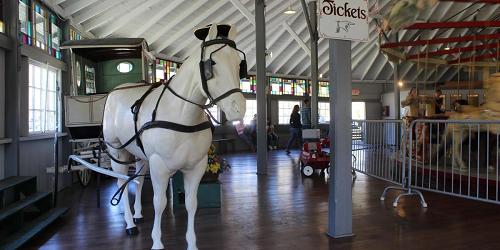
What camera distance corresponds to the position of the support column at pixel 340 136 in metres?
3.64

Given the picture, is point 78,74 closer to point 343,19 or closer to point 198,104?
point 198,104

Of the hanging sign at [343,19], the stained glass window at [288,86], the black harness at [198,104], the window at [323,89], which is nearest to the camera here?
the black harness at [198,104]

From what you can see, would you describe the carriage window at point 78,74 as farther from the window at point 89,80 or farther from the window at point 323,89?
the window at point 323,89

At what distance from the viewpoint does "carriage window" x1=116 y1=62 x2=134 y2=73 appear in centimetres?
618

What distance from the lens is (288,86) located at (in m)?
17.7

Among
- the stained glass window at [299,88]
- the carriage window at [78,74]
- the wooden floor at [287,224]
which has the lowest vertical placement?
the wooden floor at [287,224]

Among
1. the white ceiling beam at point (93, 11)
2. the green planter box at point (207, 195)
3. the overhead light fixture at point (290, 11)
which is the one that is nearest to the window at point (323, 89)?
the overhead light fixture at point (290, 11)

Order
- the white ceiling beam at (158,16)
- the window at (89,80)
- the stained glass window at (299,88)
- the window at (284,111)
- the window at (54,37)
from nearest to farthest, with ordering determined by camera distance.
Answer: the window at (89,80), the window at (54,37), the white ceiling beam at (158,16), the window at (284,111), the stained glass window at (299,88)

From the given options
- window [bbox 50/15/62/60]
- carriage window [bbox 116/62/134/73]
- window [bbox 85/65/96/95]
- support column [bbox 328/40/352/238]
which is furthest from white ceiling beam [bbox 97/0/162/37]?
support column [bbox 328/40/352/238]

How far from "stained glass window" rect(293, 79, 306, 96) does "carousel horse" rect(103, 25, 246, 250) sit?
1504 cm

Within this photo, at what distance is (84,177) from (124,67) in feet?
6.45

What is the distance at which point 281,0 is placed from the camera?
1199cm

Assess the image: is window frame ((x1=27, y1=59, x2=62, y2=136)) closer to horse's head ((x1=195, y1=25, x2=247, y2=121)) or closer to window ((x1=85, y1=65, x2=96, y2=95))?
window ((x1=85, y1=65, x2=96, y2=95))

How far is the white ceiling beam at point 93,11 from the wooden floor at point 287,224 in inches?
132
